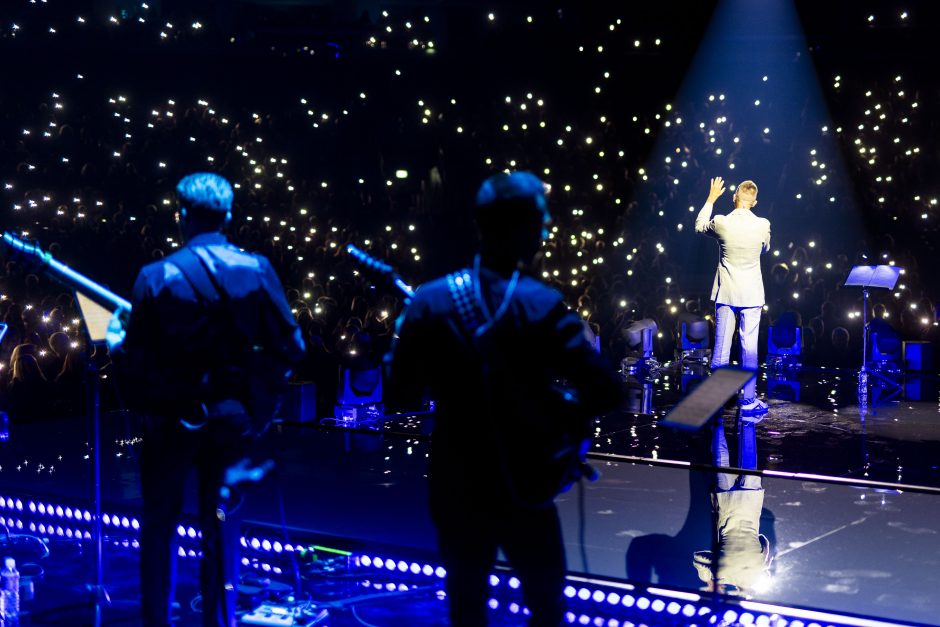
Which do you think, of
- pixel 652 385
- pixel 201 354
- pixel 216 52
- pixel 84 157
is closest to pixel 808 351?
pixel 652 385

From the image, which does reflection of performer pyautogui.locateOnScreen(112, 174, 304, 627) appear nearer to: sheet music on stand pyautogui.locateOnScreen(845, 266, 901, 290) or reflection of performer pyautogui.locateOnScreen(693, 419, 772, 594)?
reflection of performer pyautogui.locateOnScreen(693, 419, 772, 594)

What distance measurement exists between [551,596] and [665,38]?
35.6ft

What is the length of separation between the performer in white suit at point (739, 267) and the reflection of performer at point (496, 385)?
5.34m

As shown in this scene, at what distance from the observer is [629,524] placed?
15.1 feet

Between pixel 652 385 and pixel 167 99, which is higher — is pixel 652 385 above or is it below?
below

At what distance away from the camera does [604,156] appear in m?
12.0

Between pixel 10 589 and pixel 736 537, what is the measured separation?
10.5 ft

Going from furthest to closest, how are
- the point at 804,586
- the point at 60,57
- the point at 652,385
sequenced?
the point at 652,385
the point at 60,57
the point at 804,586

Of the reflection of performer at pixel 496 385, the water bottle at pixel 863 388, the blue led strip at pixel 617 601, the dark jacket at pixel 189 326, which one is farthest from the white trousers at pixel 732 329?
the reflection of performer at pixel 496 385

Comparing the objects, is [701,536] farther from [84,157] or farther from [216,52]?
[216,52]

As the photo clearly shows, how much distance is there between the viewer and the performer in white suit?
284 inches

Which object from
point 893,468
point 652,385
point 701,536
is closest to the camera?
point 701,536

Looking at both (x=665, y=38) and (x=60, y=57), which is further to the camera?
(x=665, y=38)

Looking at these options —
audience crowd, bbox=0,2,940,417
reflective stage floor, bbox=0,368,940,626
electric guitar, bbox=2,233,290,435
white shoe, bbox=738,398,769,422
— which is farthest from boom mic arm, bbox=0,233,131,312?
white shoe, bbox=738,398,769,422
